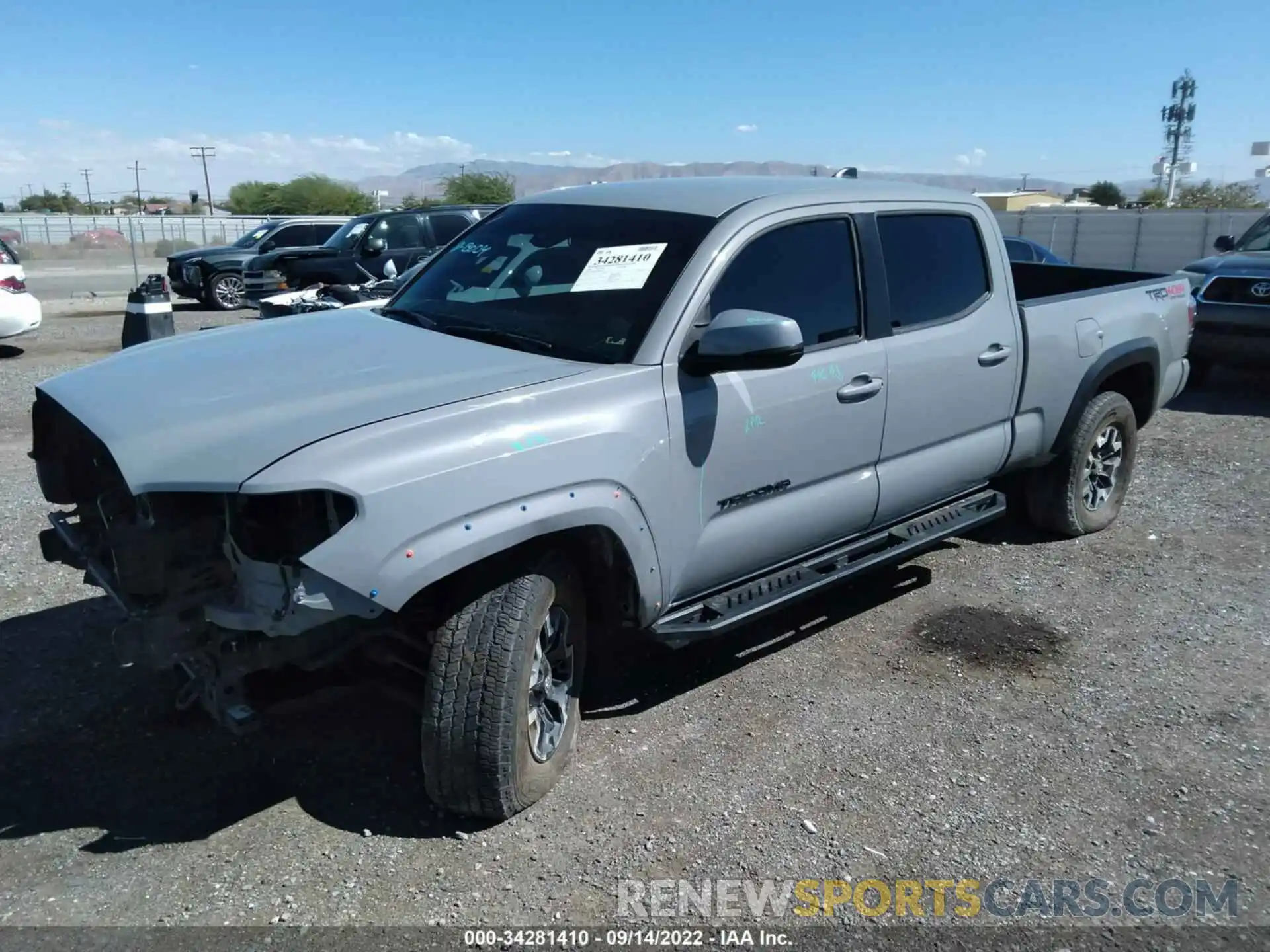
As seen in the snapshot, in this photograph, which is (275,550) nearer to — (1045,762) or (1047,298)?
(1045,762)

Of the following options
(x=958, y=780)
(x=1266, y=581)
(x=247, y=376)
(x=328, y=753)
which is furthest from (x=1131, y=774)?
(x=247, y=376)

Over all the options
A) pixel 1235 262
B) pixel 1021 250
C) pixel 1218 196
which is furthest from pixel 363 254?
pixel 1218 196

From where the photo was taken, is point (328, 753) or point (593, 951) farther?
point (328, 753)

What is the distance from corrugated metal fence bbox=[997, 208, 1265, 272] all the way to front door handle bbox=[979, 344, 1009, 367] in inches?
1216

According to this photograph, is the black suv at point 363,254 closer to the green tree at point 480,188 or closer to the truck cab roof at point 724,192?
the truck cab roof at point 724,192

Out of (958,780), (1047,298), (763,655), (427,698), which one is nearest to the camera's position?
(427,698)

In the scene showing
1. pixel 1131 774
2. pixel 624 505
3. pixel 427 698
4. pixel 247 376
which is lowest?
pixel 1131 774

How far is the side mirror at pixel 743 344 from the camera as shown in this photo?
346 centimetres

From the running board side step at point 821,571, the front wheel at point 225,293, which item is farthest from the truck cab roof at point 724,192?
the front wheel at point 225,293

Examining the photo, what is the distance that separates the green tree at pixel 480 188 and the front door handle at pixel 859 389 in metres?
47.3

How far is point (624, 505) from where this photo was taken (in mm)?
3369

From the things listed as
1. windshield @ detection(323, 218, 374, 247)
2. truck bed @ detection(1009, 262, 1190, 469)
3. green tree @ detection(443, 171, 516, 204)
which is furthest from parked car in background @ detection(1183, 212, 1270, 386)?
green tree @ detection(443, 171, 516, 204)

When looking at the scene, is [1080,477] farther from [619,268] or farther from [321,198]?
[321,198]

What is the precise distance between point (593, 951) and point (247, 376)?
6.90ft
